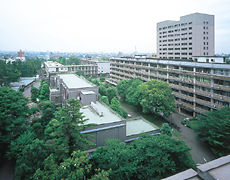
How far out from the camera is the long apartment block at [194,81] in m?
27.2

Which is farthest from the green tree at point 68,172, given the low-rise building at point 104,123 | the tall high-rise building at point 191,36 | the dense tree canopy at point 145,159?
the tall high-rise building at point 191,36

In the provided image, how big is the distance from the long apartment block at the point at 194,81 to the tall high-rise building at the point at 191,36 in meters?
21.9

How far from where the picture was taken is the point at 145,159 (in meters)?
15.0

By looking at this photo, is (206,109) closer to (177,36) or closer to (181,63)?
(181,63)

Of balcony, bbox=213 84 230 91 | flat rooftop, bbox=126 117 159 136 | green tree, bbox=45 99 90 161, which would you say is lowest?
flat rooftop, bbox=126 117 159 136

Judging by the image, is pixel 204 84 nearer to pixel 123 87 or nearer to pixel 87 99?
pixel 123 87

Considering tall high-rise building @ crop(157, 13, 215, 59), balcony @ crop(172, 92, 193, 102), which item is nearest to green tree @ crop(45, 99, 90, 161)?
balcony @ crop(172, 92, 193, 102)

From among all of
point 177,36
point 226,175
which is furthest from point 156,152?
point 177,36

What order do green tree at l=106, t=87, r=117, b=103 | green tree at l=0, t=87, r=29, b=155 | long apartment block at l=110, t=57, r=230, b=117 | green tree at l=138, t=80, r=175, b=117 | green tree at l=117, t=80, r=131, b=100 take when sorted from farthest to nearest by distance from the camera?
green tree at l=117, t=80, r=131, b=100 < green tree at l=106, t=87, r=117, b=103 < green tree at l=138, t=80, r=175, b=117 < long apartment block at l=110, t=57, r=230, b=117 < green tree at l=0, t=87, r=29, b=155

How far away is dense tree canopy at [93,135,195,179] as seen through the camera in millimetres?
14219

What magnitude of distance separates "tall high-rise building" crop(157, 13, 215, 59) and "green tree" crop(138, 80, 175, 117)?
3202 centimetres

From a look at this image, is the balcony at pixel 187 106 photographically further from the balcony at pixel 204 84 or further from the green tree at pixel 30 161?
the green tree at pixel 30 161

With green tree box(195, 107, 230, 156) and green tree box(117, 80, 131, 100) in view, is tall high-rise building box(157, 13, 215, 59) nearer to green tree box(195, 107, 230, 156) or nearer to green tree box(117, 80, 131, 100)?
green tree box(117, 80, 131, 100)

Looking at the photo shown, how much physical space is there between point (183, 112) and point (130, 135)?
782 inches
